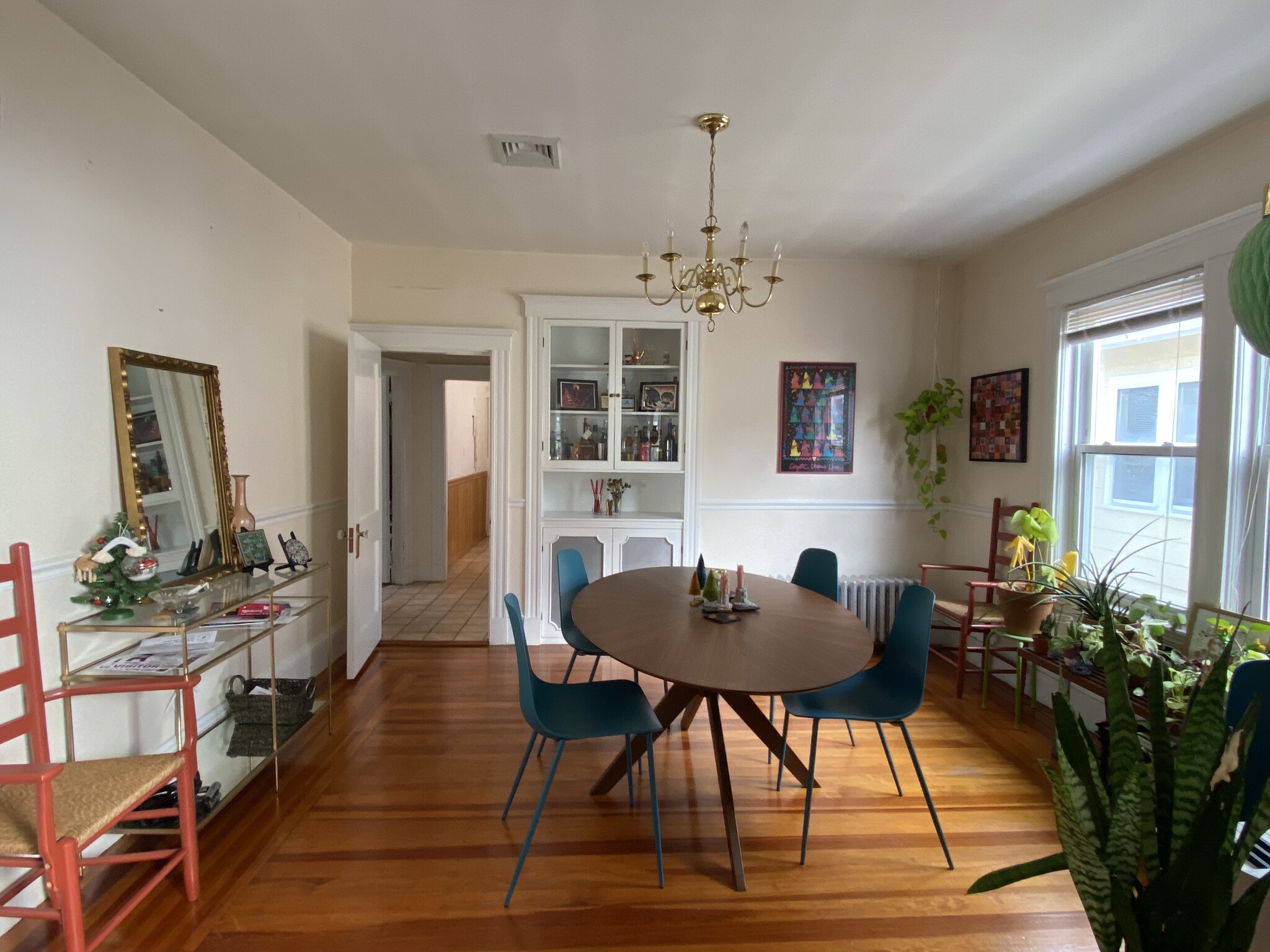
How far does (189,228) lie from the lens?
2.45 meters

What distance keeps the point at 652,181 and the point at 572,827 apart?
2830 millimetres

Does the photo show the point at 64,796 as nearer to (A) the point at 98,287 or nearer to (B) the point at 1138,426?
(A) the point at 98,287

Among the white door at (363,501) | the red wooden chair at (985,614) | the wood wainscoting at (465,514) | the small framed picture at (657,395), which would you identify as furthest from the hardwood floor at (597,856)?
the wood wainscoting at (465,514)

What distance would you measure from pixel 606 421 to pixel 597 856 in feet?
9.07

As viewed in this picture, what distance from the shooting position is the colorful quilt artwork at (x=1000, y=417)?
139 inches

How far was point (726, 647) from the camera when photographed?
199 centimetres

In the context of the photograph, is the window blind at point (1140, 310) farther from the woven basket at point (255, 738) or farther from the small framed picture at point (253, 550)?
the woven basket at point (255, 738)

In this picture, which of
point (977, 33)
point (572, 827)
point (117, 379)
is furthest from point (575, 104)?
point (572, 827)

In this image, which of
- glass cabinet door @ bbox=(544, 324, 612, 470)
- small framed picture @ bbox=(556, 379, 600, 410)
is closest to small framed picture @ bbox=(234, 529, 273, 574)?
glass cabinet door @ bbox=(544, 324, 612, 470)

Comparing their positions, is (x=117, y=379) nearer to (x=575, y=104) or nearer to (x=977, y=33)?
(x=575, y=104)

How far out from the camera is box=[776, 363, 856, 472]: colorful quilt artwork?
13.9ft

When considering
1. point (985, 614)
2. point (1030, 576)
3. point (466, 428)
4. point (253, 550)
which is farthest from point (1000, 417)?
point (466, 428)

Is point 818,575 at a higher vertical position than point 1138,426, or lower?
lower

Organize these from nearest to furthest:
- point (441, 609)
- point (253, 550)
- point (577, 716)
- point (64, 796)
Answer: point (64, 796), point (577, 716), point (253, 550), point (441, 609)
